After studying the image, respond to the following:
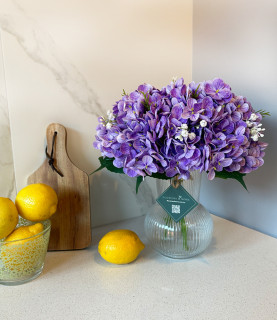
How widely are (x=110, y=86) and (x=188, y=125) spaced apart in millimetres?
402

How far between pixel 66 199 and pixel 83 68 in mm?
395

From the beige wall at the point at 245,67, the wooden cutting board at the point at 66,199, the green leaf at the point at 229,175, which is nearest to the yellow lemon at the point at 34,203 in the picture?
the wooden cutting board at the point at 66,199

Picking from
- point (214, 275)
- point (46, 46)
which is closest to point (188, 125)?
point (214, 275)

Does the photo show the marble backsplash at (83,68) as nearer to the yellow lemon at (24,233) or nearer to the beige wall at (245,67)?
the beige wall at (245,67)

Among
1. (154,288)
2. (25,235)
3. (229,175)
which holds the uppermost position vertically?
(229,175)

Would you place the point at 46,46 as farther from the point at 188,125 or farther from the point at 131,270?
the point at 131,270

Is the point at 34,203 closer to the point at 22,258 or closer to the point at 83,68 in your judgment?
the point at 22,258

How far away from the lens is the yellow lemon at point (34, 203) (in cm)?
80

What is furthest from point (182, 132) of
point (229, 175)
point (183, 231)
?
point (183, 231)

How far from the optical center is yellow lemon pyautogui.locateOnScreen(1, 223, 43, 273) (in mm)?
744

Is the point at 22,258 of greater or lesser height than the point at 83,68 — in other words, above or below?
below

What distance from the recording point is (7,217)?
0.74 meters

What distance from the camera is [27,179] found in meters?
0.94

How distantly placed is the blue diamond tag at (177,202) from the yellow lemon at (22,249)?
32cm
